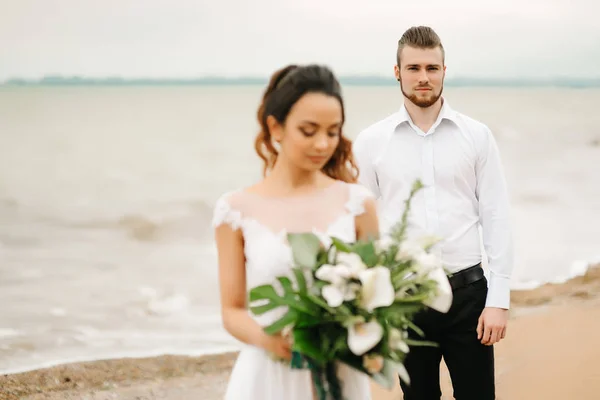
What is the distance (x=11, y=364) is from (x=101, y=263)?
3.73 meters

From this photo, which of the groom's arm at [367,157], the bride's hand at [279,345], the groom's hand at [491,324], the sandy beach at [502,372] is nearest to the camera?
the bride's hand at [279,345]

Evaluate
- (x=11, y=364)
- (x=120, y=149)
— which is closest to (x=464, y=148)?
(x=11, y=364)

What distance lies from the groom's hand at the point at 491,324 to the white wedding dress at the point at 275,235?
2.23 ft

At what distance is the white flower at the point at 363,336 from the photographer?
1548mm

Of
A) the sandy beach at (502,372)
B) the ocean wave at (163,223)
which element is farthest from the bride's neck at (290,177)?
the ocean wave at (163,223)

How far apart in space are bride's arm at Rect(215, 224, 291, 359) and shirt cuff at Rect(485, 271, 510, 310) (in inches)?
37.6

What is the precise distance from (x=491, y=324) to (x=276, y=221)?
3.07 feet

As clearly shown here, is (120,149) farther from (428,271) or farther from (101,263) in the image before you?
(428,271)

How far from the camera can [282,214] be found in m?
1.90

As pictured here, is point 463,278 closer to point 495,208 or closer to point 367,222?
point 495,208

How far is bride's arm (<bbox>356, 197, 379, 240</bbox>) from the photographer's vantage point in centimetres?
194

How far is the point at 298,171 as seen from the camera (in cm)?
193

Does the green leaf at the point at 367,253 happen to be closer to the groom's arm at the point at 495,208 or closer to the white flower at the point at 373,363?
the white flower at the point at 373,363

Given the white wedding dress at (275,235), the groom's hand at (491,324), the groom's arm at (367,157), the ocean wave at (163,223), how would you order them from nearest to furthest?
the white wedding dress at (275,235), the groom's hand at (491,324), the groom's arm at (367,157), the ocean wave at (163,223)
